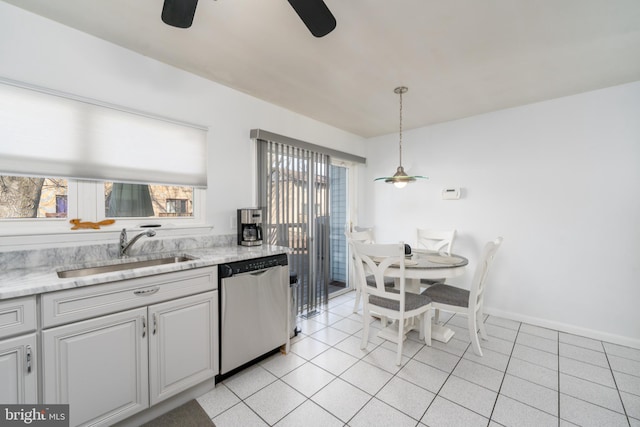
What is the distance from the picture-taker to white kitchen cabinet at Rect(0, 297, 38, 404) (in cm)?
116

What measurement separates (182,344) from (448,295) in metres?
2.25

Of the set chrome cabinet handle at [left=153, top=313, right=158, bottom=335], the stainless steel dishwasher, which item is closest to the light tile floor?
the stainless steel dishwasher

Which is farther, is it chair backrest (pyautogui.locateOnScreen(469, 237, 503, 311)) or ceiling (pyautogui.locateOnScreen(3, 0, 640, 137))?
chair backrest (pyautogui.locateOnScreen(469, 237, 503, 311))

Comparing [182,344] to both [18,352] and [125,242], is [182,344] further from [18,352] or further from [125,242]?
[125,242]

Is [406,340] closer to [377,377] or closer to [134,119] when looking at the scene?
[377,377]

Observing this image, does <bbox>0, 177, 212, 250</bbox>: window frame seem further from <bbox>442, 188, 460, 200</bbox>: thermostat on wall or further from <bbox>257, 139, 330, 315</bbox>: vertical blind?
<bbox>442, 188, 460, 200</bbox>: thermostat on wall

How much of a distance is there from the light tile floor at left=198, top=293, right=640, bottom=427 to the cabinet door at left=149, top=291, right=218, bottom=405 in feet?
0.83

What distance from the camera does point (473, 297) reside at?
7.50 feet

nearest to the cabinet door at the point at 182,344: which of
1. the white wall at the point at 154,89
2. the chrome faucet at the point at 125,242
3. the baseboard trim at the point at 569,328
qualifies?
the chrome faucet at the point at 125,242

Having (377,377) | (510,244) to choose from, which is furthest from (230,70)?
(510,244)

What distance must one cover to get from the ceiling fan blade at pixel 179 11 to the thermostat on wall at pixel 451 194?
328 centimetres

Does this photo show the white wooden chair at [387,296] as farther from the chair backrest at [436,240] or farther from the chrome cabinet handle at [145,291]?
the chrome cabinet handle at [145,291]

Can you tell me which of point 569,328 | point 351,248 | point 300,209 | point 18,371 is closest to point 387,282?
point 351,248

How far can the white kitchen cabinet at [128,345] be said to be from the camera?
1.30 metres
